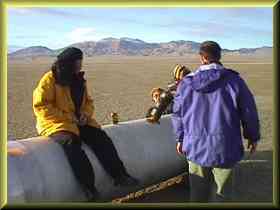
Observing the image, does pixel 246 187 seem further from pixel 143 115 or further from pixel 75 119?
pixel 143 115

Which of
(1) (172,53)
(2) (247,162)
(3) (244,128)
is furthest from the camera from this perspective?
(1) (172,53)

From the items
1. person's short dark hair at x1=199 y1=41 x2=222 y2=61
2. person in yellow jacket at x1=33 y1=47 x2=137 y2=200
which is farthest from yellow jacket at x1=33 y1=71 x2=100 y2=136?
person's short dark hair at x1=199 y1=41 x2=222 y2=61

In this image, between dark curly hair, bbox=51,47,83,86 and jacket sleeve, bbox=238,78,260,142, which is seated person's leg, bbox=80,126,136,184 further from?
jacket sleeve, bbox=238,78,260,142

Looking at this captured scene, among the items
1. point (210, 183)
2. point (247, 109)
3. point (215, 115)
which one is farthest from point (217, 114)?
point (210, 183)

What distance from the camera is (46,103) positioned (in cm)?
537

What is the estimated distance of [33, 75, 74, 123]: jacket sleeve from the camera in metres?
5.34

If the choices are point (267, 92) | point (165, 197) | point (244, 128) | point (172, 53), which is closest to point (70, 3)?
point (244, 128)

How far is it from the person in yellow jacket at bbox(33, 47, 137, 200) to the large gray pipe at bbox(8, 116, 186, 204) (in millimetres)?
84

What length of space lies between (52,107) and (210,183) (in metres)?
1.73

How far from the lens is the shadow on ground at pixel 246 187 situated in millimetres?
6789

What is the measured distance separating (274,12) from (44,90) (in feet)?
7.86

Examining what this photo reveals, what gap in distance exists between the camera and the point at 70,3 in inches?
201

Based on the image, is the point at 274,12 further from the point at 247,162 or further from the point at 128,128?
the point at 247,162

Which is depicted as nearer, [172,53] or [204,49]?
[204,49]
